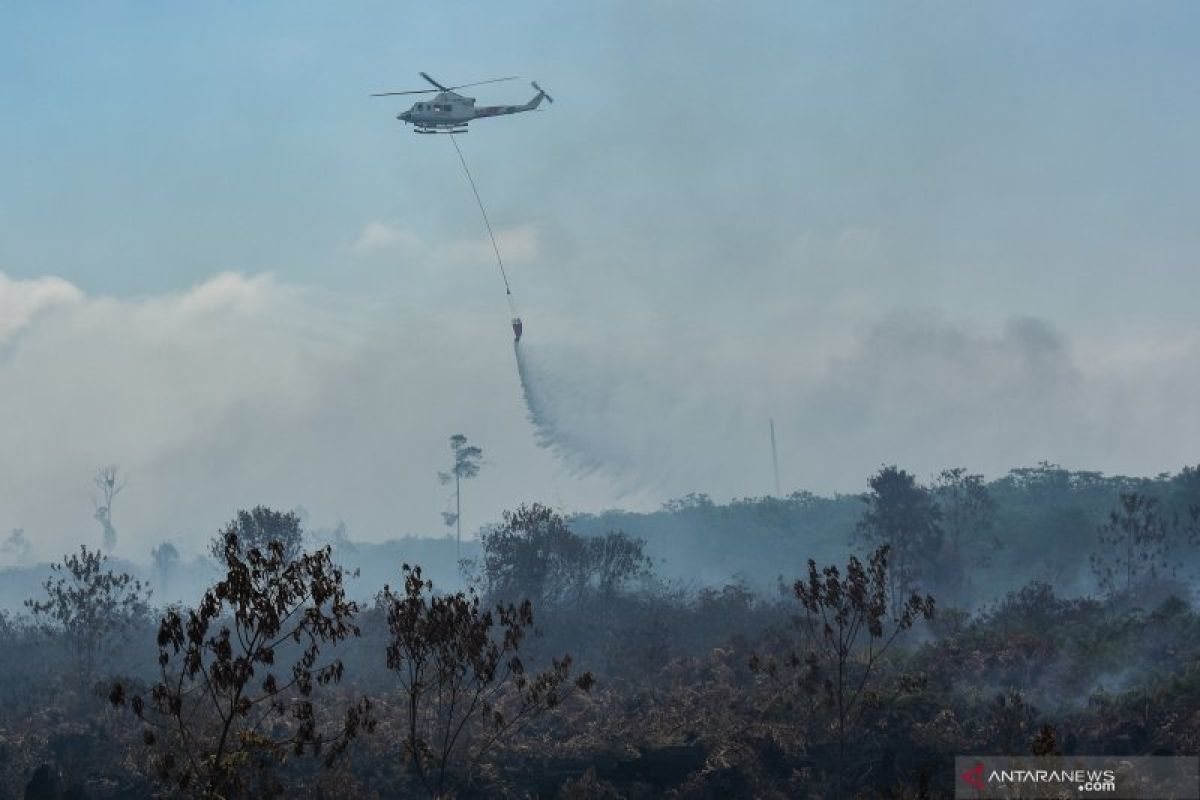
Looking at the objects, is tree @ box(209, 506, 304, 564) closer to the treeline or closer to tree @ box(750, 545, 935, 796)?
the treeline

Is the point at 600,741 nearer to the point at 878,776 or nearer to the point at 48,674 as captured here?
the point at 878,776

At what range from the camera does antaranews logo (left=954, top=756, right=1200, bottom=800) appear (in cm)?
1947

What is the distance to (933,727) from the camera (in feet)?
105

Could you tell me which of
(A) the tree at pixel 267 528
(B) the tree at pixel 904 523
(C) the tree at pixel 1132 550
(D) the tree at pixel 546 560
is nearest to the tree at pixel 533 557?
(D) the tree at pixel 546 560

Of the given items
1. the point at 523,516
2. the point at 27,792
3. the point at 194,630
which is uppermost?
the point at 523,516

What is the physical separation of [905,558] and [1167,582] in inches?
579

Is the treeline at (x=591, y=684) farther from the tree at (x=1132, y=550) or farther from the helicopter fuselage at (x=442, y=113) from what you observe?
the helicopter fuselage at (x=442, y=113)

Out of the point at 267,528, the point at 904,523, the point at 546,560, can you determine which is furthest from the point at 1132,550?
the point at 267,528

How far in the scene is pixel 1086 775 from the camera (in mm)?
20891

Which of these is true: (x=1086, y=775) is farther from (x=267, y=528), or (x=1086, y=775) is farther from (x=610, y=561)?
(x=267, y=528)

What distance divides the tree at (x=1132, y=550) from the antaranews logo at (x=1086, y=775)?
29.5 meters

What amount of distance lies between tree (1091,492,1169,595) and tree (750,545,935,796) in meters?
15.9

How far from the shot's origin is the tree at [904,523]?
67938mm

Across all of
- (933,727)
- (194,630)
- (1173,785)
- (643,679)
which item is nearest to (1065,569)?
(643,679)
